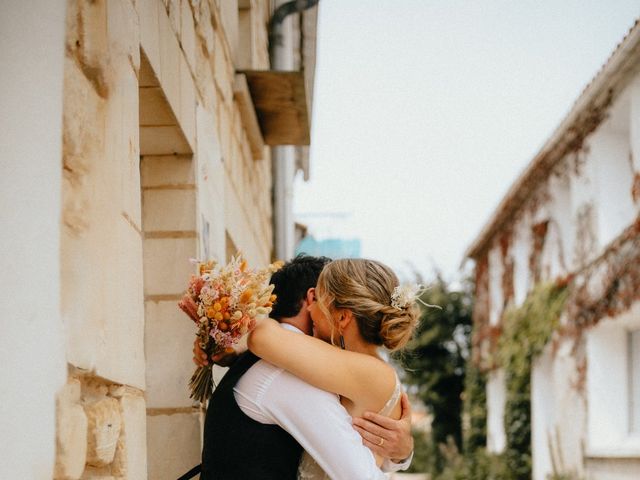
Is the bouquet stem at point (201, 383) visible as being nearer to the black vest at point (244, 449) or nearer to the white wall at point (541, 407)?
the black vest at point (244, 449)

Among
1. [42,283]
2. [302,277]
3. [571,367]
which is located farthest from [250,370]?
[571,367]

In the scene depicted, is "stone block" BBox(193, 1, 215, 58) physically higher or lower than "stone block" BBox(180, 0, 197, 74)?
higher

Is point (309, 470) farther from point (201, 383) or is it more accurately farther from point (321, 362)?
point (201, 383)

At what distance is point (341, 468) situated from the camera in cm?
240

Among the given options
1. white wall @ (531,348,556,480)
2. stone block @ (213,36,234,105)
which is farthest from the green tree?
stone block @ (213,36,234,105)

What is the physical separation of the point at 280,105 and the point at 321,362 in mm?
3457

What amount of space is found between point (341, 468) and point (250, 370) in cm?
41

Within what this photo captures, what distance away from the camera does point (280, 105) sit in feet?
18.7

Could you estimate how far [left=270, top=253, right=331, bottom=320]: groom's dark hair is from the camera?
113 inches

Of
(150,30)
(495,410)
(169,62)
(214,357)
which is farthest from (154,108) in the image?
(495,410)

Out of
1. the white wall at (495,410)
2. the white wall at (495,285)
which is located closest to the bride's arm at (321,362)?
the white wall at (495,410)

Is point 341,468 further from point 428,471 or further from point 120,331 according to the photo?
point 428,471

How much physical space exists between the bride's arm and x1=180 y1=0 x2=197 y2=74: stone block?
4.33 feet

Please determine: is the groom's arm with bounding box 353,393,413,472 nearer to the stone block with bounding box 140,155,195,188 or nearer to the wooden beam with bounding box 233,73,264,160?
the stone block with bounding box 140,155,195,188
